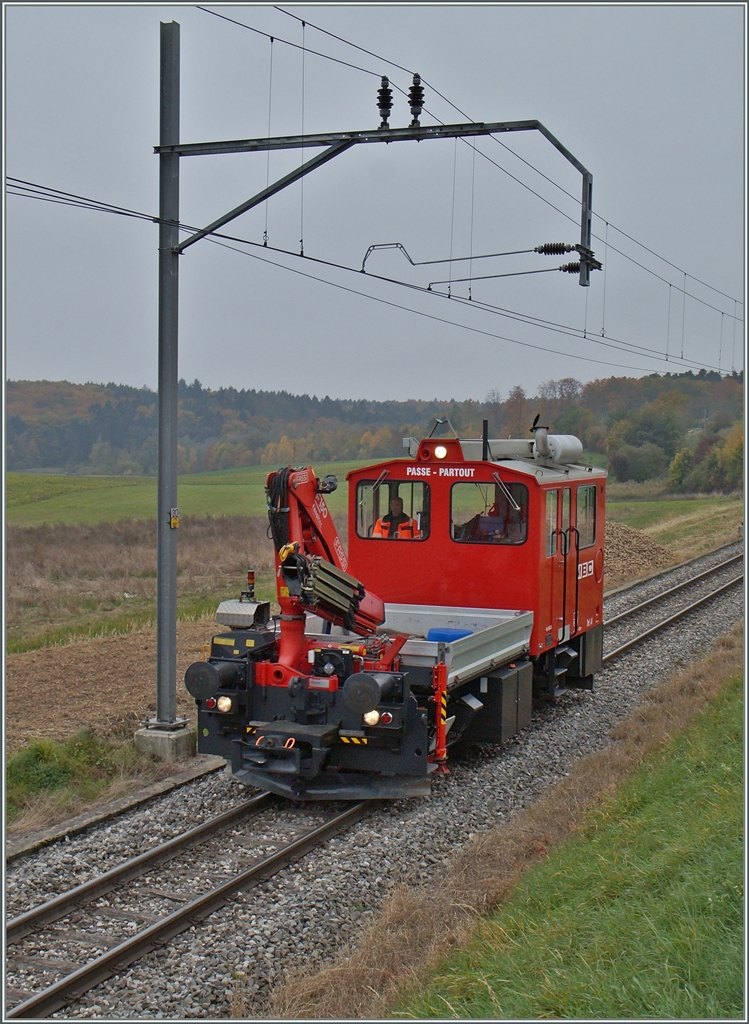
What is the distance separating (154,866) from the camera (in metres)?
7.05

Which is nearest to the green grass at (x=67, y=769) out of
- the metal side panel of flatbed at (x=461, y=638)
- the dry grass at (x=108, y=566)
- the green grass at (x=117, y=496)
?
the metal side panel of flatbed at (x=461, y=638)

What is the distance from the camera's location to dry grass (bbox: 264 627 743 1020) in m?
5.10

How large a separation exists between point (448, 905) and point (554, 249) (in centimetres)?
655

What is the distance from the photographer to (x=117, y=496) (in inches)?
1469

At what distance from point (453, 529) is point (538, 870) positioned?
4.80 meters

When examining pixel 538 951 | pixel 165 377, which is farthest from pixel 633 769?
pixel 165 377

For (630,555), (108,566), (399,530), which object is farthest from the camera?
(630,555)

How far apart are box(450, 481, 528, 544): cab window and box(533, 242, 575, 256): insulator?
2.44 m

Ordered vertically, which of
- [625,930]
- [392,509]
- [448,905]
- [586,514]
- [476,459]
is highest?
[476,459]

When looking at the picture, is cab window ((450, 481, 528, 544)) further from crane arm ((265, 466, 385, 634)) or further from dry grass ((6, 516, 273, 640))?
dry grass ((6, 516, 273, 640))

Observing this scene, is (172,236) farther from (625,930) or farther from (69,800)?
(625,930)

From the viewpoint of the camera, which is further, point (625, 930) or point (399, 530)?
point (399, 530)

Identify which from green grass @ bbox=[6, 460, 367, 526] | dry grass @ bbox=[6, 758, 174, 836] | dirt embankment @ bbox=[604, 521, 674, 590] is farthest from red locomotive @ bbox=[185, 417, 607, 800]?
green grass @ bbox=[6, 460, 367, 526]

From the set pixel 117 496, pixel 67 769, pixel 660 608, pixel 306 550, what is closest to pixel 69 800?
pixel 67 769
